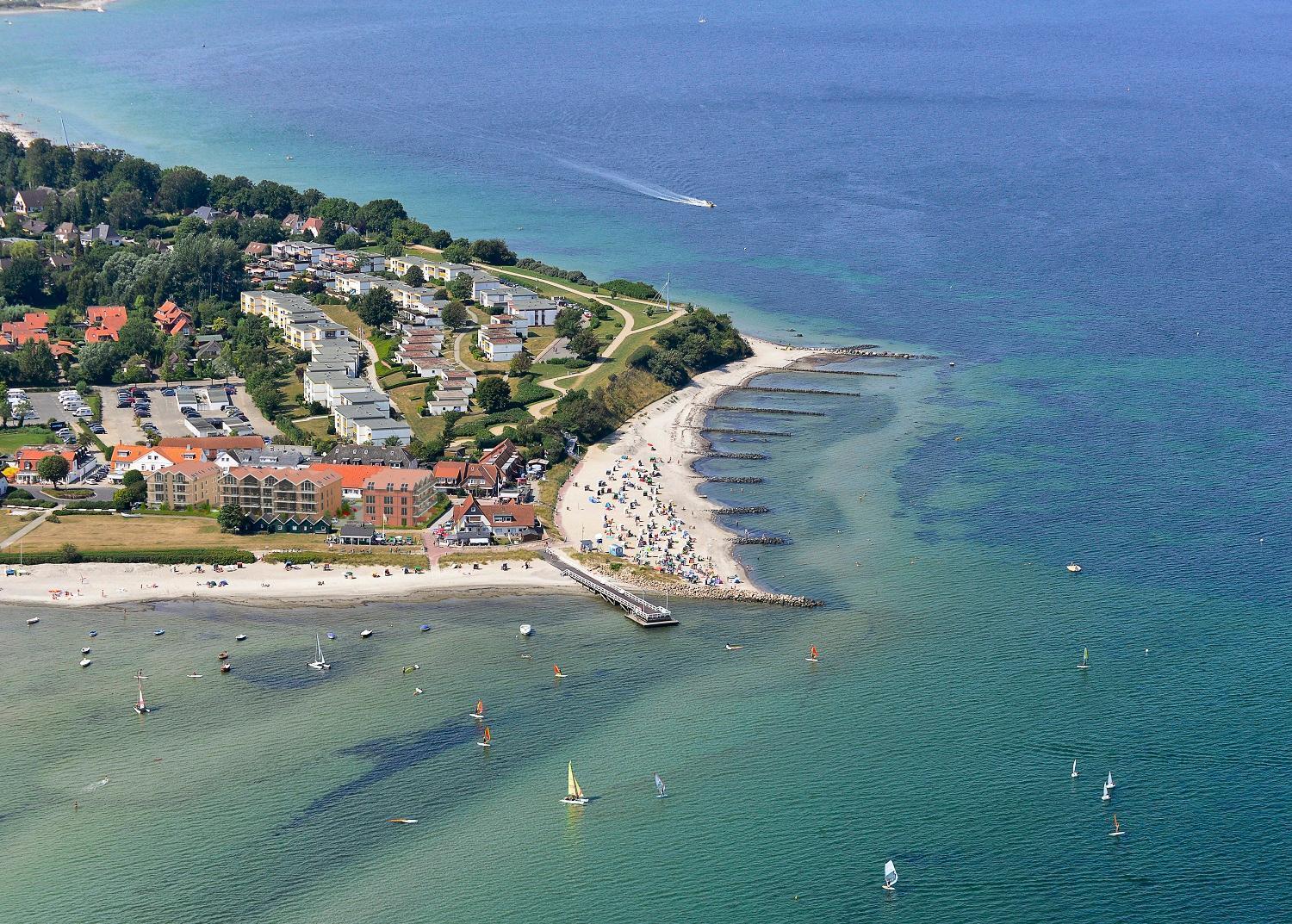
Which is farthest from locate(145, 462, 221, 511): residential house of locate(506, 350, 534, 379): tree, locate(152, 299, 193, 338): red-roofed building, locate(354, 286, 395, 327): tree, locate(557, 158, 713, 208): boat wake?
locate(557, 158, 713, 208): boat wake

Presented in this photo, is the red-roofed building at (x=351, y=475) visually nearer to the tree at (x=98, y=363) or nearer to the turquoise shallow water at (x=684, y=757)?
the turquoise shallow water at (x=684, y=757)

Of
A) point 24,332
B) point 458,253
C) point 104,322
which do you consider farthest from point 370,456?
point 458,253

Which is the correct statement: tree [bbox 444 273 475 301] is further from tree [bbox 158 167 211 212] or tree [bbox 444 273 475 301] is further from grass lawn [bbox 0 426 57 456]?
tree [bbox 158 167 211 212]

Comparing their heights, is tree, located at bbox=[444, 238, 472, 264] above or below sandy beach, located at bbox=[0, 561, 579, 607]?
above

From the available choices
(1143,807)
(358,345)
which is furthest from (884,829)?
(358,345)

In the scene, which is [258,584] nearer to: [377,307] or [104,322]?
[377,307]

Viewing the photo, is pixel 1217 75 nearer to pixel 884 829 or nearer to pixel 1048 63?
pixel 1048 63
